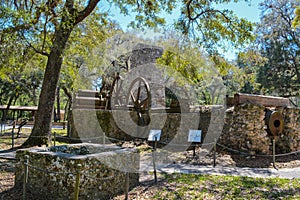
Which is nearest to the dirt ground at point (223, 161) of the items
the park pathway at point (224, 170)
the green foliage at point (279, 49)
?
the park pathway at point (224, 170)

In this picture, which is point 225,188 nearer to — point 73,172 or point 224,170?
point 224,170

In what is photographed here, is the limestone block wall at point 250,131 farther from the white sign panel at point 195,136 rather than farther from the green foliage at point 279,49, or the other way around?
the green foliage at point 279,49

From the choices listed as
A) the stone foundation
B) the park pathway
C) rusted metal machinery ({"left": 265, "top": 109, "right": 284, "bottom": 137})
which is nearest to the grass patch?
the park pathway

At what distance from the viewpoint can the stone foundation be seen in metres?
3.97

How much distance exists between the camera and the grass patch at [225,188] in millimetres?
4346

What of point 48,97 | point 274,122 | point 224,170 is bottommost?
point 224,170

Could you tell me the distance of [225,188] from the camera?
4.71 metres

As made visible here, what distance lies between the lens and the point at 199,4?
8.62m

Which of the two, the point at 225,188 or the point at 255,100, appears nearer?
the point at 225,188

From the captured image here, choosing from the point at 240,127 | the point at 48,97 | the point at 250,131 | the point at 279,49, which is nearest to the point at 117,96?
the point at 48,97

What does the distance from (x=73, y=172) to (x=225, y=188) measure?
8.35 ft

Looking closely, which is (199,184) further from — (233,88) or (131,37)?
(233,88)

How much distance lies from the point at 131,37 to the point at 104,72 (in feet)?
15.4

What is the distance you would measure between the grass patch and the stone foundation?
29.2 inches
